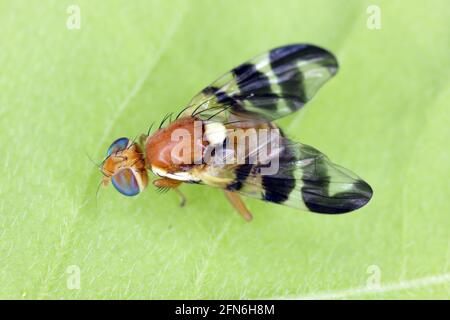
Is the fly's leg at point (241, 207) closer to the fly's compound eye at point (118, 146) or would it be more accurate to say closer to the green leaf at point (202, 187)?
the green leaf at point (202, 187)

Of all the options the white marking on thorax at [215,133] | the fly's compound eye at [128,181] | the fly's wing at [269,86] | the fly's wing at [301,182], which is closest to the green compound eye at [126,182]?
the fly's compound eye at [128,181]

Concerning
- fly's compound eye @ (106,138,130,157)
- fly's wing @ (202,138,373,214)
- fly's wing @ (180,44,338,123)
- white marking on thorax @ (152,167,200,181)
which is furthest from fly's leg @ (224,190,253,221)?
fly's compound eye @ (106,138,130,157)

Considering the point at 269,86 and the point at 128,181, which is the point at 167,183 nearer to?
the point at 128,181

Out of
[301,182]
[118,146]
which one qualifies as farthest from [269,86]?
[118,146]

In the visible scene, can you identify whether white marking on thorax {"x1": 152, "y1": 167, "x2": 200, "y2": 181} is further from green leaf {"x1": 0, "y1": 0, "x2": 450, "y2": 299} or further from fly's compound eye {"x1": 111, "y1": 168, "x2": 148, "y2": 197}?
green leaf {"x1": 0, "y1": 0, "x2": 450, "y2": 299}

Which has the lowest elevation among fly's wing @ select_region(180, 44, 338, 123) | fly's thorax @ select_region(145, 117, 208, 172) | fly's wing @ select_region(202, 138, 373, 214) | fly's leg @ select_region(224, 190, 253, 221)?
fly's leg @ select_region(224, 190, 253, 221)
